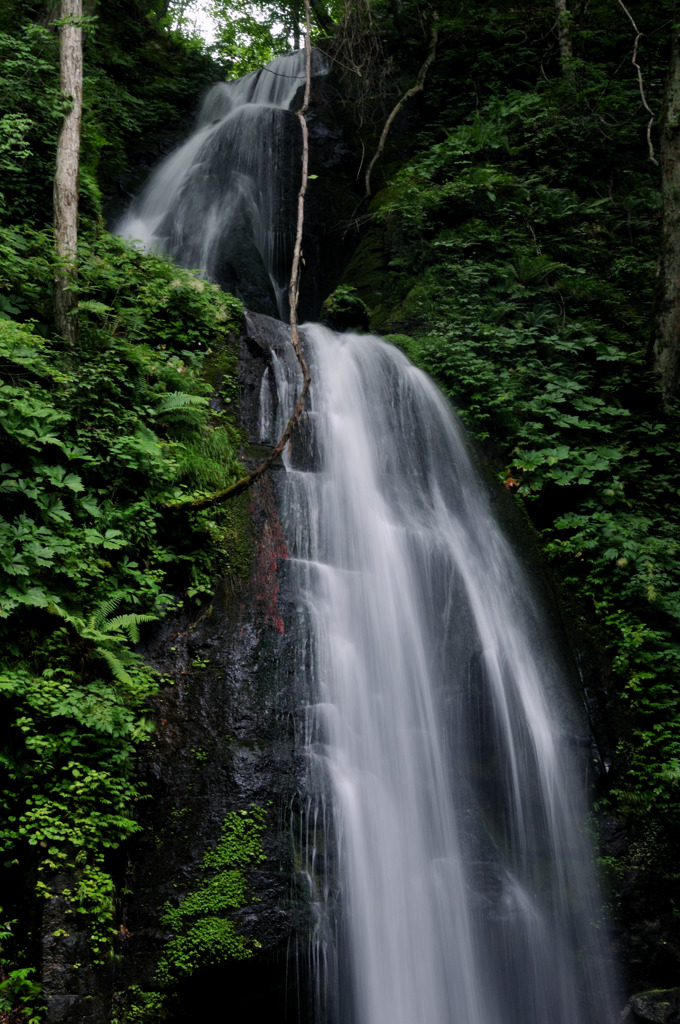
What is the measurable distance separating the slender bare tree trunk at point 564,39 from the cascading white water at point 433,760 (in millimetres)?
10139

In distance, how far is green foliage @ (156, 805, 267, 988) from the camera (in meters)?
3.70

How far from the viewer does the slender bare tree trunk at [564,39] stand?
12.3 metres

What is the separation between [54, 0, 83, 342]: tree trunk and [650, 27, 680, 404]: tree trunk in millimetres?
6964

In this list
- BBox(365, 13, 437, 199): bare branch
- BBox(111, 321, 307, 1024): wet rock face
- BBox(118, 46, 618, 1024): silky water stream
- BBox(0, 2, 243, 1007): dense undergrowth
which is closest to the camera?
BBox(0, 2, 243, 1007): dense undergrowth

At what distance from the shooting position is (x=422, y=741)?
5203 millimetres

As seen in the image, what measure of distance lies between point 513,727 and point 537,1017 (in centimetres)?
202

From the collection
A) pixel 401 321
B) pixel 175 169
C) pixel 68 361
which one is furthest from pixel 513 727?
pixel 175 169

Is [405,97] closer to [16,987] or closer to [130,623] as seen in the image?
[130,623]

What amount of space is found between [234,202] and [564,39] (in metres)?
7.39

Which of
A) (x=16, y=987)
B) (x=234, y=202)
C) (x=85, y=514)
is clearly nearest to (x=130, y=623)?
(x=85, y=514)

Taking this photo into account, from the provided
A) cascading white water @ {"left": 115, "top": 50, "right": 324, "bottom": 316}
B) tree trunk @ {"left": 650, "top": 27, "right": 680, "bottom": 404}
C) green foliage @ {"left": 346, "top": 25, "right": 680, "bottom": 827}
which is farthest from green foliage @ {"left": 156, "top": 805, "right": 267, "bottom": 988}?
cascading white water @ {"left": 115, "top": 50, "right": 324, "bottom": 316}

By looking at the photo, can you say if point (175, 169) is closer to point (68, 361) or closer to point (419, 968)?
point (68, 361)

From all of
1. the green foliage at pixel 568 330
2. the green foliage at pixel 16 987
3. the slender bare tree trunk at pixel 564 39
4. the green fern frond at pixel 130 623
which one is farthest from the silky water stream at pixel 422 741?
the slender bare tree trunk at pixel 564 39

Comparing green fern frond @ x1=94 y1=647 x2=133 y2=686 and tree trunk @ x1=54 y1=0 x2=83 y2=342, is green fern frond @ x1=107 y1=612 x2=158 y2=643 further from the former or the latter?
tree trunk @ x1=54 y1=0 x2=83 y2=342
